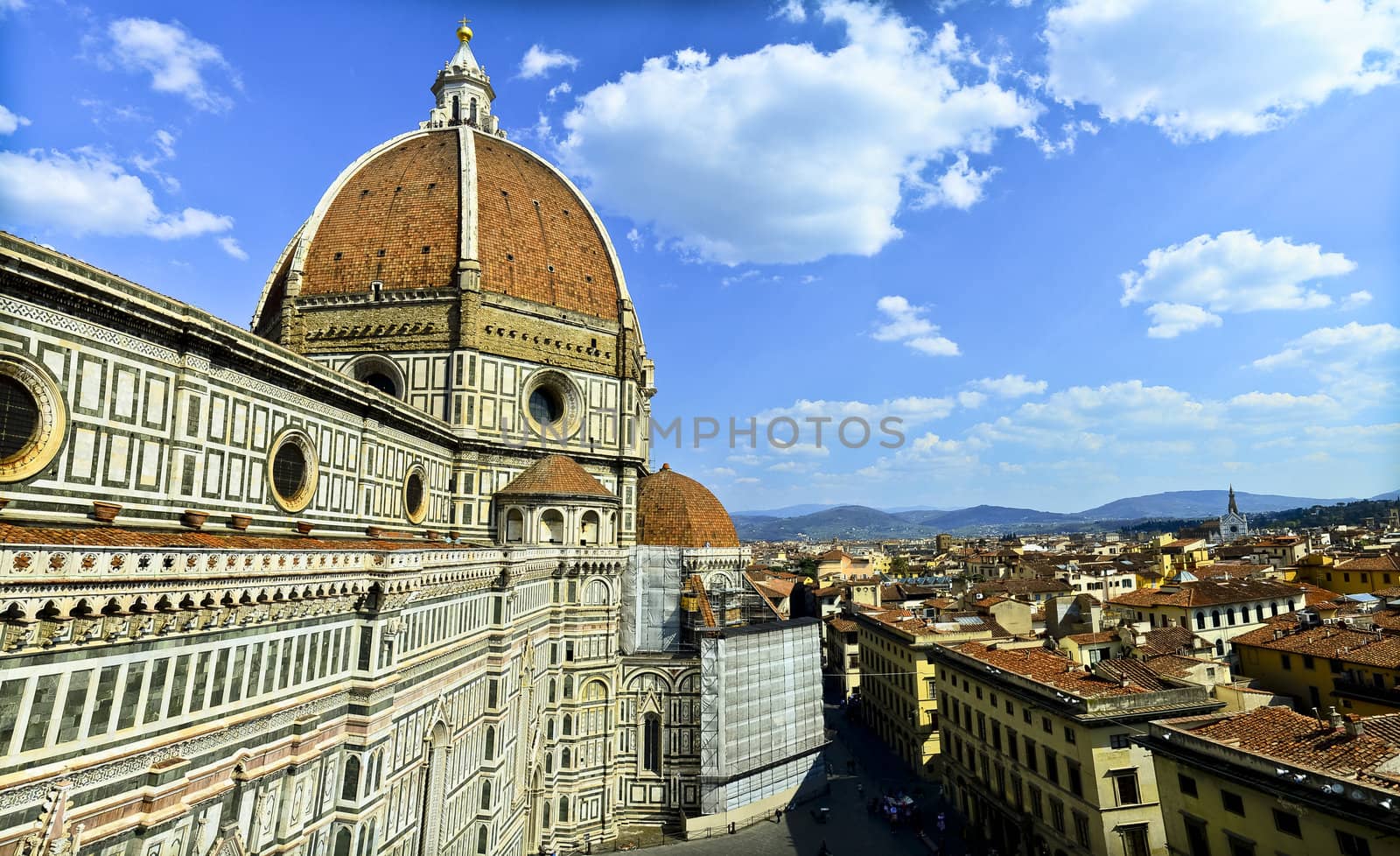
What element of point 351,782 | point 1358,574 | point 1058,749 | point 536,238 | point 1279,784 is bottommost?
point 1058,749

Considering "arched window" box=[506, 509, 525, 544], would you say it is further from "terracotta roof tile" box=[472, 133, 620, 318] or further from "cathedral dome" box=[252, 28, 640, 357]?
"terracotta roof tile" box=[472, 133, 620, 318]

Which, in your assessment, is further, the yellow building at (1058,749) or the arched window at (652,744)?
the arched window at (652,744)

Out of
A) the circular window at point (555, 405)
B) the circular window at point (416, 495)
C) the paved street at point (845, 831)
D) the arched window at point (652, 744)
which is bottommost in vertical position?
the paved street at point (845, 831)

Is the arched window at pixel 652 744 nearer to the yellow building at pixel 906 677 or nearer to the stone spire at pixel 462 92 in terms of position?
the yellow building at pixel 906 677

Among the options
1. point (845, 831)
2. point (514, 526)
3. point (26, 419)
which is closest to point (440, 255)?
point (514, 526)

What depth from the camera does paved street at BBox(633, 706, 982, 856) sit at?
28.7 metres

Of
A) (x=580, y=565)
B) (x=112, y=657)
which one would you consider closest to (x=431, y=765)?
(x=112, y=657)

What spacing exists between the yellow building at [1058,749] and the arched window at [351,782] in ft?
65.9

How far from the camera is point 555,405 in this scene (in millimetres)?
35625

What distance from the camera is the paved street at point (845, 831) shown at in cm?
2870

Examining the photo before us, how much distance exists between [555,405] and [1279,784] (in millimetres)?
29885

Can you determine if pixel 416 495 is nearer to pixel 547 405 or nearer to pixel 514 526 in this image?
pixel 514 526

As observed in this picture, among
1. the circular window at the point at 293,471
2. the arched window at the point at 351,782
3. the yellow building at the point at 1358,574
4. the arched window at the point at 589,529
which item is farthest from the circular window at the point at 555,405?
the yellow building at the point at 1358,574

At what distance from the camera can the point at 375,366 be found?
105 feet
